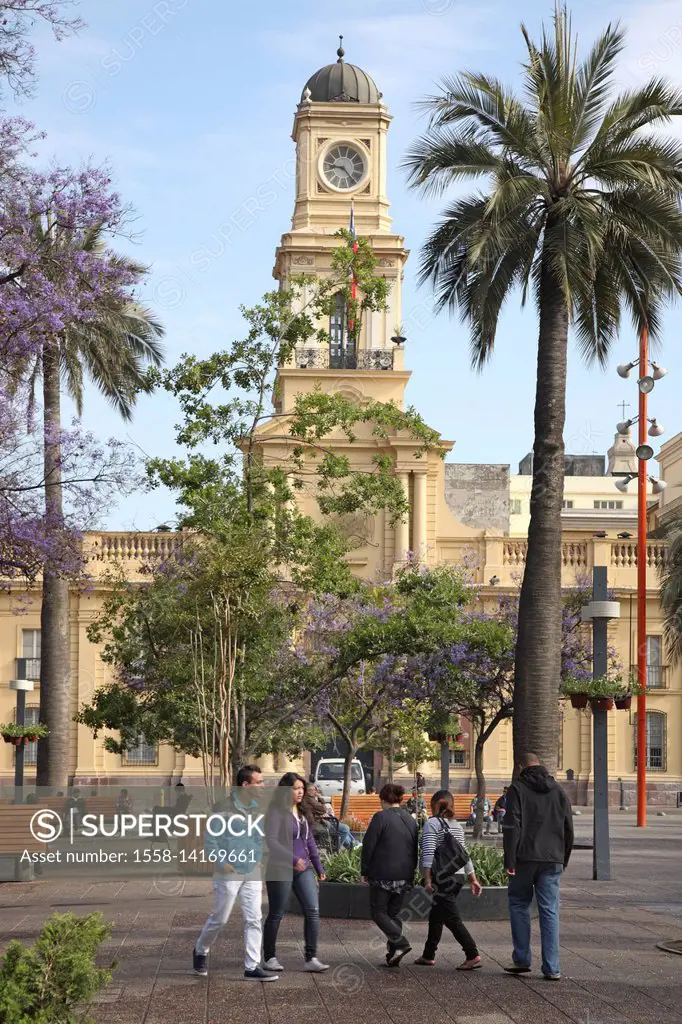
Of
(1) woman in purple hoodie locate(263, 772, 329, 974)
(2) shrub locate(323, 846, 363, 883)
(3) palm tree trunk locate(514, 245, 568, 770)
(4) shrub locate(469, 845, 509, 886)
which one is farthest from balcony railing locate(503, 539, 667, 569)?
(1) woman in purple hoodie locate(263, 772, 329, 974)

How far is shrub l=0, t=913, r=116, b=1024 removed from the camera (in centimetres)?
802

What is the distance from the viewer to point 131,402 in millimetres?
35031

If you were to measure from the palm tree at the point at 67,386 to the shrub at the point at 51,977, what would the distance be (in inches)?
661

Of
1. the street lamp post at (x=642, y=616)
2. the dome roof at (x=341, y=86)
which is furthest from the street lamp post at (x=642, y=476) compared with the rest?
the dome roof at (x=341, y=86)

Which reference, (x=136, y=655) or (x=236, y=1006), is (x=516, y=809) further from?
(x=136, y=655)

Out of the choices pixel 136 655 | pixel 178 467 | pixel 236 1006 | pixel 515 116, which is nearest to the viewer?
pixel 236 1006

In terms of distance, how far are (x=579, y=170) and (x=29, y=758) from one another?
34.6m

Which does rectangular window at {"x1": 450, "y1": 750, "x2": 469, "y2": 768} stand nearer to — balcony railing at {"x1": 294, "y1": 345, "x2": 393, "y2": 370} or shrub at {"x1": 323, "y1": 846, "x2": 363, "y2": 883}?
balcony railing at {"x1": 294, "y1": 345, "x2": 393, "y2": 370}

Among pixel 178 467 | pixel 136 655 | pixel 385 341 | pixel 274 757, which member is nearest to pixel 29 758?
pixel 274 757

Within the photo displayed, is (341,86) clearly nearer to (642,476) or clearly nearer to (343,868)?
(642,476)

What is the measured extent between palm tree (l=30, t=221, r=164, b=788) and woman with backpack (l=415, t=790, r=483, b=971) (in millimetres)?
13605

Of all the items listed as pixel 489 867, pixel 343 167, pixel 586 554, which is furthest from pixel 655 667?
pixel 489 867

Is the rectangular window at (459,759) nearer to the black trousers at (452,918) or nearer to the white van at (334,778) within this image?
the white van at (334,778)

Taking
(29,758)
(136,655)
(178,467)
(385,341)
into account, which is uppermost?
(385,341)
